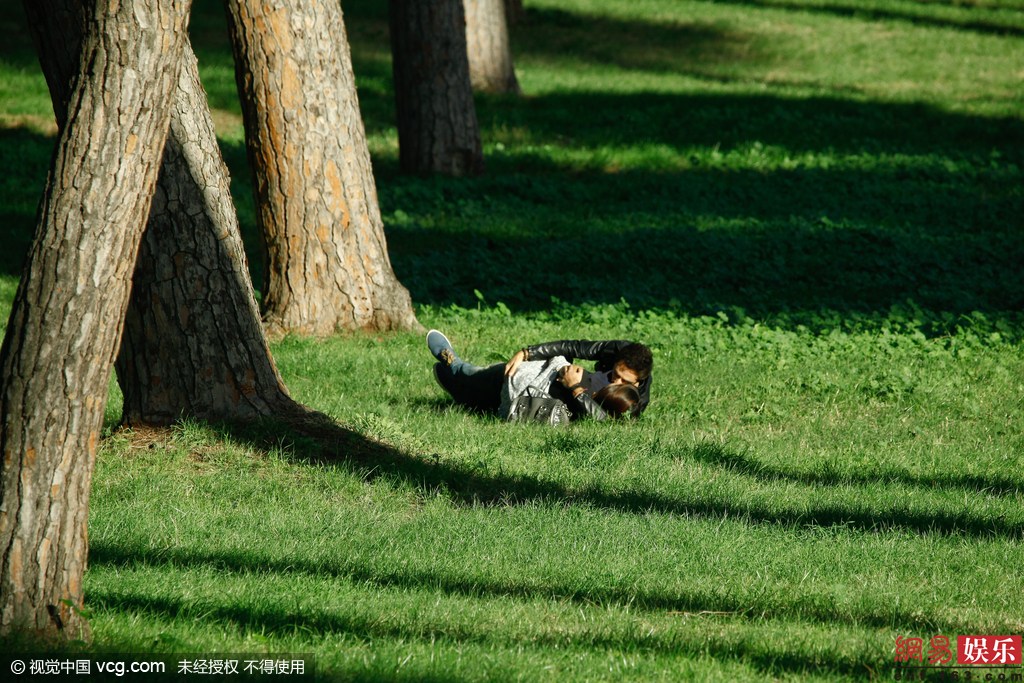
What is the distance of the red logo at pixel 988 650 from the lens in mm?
4430

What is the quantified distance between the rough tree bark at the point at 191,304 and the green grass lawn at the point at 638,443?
28 centimetres

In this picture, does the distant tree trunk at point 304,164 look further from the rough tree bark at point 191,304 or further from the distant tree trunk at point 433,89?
the distant tree trunk at point 433,89

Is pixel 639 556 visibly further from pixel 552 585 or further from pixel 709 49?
pixel 709 49

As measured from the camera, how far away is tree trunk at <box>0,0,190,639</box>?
13.0 feet

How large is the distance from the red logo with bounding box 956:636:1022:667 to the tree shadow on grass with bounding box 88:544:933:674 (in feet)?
0.49

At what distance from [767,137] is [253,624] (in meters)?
16.8

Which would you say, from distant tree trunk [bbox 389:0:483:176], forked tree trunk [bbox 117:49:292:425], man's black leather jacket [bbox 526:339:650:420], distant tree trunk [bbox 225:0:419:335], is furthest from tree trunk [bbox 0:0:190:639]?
distant tree trunk [bbox 389:0:483:176]

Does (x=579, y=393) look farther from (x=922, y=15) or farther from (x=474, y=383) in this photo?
(x=922, y=15)

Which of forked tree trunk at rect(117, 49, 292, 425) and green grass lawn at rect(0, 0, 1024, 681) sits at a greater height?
forked tree trunk at rect(117, 49, 292, 425)

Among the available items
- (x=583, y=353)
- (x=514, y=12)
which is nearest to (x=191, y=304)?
(x=583, y=353)

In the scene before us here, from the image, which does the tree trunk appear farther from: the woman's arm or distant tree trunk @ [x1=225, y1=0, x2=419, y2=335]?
distant tree trunk @ [x1=225, y1=0, x2=419, y2=335]

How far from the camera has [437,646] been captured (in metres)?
4.34

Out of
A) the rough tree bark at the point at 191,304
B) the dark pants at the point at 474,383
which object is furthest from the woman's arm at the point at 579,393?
the rough tree bark at the point at 191,304

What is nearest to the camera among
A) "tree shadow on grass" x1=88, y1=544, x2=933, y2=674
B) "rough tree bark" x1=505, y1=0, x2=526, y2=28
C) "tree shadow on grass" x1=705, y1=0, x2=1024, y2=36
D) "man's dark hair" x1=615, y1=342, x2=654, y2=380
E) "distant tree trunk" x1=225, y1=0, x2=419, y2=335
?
"tree shadow on grass" x1=88, y1=544, x2=933, y2=674
